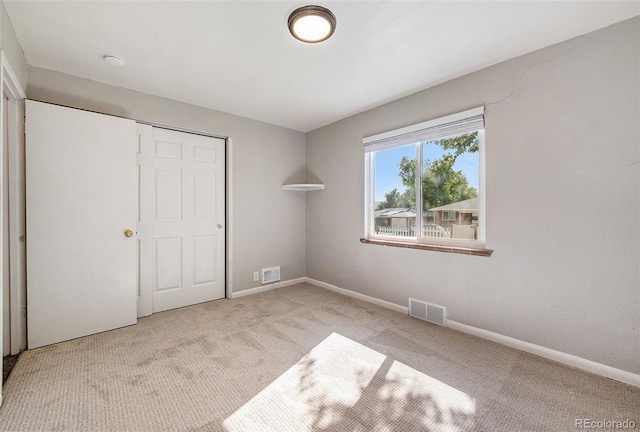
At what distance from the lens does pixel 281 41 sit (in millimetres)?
2088

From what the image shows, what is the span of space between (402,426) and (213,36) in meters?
2.83

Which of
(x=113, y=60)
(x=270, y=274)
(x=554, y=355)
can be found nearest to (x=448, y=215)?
(x=554, y=355)

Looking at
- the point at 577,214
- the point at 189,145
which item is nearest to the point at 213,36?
the point at 189,145

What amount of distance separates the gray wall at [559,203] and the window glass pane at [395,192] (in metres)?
0.47

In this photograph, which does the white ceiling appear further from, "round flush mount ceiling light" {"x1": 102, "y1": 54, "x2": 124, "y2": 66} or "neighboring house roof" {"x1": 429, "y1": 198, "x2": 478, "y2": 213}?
"neighboring house roof" {"x1": 429, "y1": 198, "x2": 478, "y2": 213}

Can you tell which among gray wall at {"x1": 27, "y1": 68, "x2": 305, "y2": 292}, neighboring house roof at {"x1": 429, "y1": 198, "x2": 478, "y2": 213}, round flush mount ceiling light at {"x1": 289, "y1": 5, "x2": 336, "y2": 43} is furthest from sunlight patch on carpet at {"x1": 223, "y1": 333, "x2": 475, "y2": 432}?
round flush mount ceiling light at {"x1": 289, "y1": 5, "x2": 336, "y2": 43}

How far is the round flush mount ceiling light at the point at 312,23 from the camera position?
1.74m

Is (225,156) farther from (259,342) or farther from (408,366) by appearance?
(408,366)

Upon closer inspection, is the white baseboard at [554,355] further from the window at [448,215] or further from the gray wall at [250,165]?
the gray wall at [250,165]

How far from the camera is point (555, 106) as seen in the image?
2102mm

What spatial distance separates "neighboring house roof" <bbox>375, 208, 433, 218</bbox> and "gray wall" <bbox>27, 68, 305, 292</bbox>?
4.75ft

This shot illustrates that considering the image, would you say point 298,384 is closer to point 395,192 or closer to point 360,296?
point 360,296

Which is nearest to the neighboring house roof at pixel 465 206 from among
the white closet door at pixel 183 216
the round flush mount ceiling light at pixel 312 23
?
the round flush mount ceiling light at pixel 312 23

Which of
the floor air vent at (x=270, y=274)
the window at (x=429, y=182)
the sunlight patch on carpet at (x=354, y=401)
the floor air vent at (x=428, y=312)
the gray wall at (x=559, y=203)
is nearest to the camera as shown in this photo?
the sunlight patch on carpet at (x=354, y=401)
